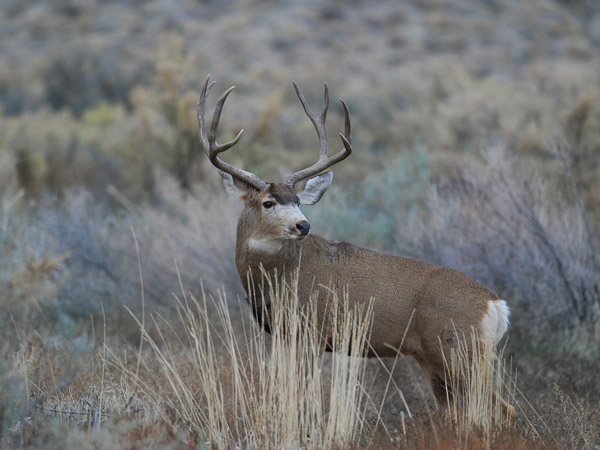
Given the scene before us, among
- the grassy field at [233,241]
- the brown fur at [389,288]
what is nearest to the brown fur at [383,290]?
the brown fur at [389,288]

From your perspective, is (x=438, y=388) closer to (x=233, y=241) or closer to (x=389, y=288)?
(x=389, y=288)

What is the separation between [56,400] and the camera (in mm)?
4883

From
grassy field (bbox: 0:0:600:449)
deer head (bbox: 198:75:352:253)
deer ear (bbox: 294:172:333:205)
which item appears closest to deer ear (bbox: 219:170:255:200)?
deer head (bbox: 198:75:352:253)

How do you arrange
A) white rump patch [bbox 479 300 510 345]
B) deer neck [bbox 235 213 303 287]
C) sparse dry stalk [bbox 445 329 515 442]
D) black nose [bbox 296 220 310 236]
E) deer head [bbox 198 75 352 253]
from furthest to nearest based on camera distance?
deer neck [bbox 235 213 303 287]
deer head [bbox 198 75 352 253]
black nose [bbox 296 220 310 236]
white rump patch [bbox 479 300 510 345]
sparse dry stalk [bbox 445 329 515 442]

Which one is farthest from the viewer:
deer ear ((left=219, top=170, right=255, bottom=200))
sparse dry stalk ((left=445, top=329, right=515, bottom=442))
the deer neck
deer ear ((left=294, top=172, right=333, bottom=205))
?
deer ear ((left=294, top=172, right=333, bottom=205))

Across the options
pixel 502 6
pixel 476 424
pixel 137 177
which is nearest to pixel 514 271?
pixel 476 424

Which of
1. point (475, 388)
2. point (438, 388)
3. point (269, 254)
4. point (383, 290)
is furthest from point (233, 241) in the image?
point (475, 388)

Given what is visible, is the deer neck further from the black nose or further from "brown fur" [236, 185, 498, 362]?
the black nose

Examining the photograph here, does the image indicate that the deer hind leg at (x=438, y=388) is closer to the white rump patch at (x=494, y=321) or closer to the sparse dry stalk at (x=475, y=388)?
the sparse dry stalk at (x=475, y=388)

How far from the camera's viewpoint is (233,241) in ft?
27.1

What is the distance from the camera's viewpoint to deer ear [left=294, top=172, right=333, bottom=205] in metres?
6.07

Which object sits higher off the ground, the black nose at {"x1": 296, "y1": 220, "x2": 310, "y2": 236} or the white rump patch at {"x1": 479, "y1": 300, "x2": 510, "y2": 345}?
the black nose at {"x1": 296, "y1": 220, "x2": 310, "y2": 236}

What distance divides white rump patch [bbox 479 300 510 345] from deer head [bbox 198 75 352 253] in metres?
1.40

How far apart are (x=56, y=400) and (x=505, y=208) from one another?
16.2 ft
